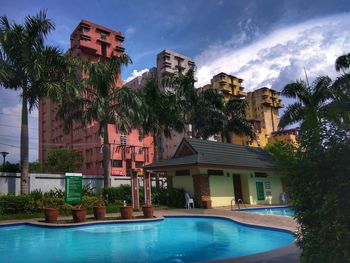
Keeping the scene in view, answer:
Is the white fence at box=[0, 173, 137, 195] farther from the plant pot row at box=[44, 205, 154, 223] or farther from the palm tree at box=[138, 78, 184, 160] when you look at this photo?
the plant pot row at box=[44, 205, 154, 223]

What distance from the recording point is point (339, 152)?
436 cm

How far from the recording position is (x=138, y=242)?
12.4 m

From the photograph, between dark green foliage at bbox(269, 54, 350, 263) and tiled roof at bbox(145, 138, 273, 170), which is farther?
tiled roof at bbox(145, 138, 273, 170)

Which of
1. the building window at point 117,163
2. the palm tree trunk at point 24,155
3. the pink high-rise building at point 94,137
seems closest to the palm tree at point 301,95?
the palm tree trunk at point 24,155

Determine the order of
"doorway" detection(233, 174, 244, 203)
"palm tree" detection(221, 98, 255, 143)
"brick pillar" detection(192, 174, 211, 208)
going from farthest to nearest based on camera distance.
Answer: "palm tree" detection(221, 98, 255, 143) → "doorway" detection(233, 174, 244, 203) → "brick pillar" detection(192, 174, 211, 208)

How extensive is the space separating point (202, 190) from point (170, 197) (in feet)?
8.30

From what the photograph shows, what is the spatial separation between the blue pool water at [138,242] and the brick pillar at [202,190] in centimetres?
741

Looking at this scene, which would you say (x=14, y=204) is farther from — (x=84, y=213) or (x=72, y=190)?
(x=84, y=213)

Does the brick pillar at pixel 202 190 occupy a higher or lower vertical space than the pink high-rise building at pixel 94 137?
lower

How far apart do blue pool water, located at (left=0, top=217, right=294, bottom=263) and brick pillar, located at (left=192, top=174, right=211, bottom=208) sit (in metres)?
7.41

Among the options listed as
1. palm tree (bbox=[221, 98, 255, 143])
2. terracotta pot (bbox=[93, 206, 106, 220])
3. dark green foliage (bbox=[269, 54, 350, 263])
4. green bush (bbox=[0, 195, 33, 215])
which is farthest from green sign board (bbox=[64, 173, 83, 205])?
palm tree (bbox=[221, 98, 255, 143])

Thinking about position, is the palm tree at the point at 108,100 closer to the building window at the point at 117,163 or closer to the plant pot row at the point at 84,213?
the plant pot row at the point at 84,213

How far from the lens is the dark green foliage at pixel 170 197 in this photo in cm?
2615

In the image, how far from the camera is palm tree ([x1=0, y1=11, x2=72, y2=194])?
2155cm
